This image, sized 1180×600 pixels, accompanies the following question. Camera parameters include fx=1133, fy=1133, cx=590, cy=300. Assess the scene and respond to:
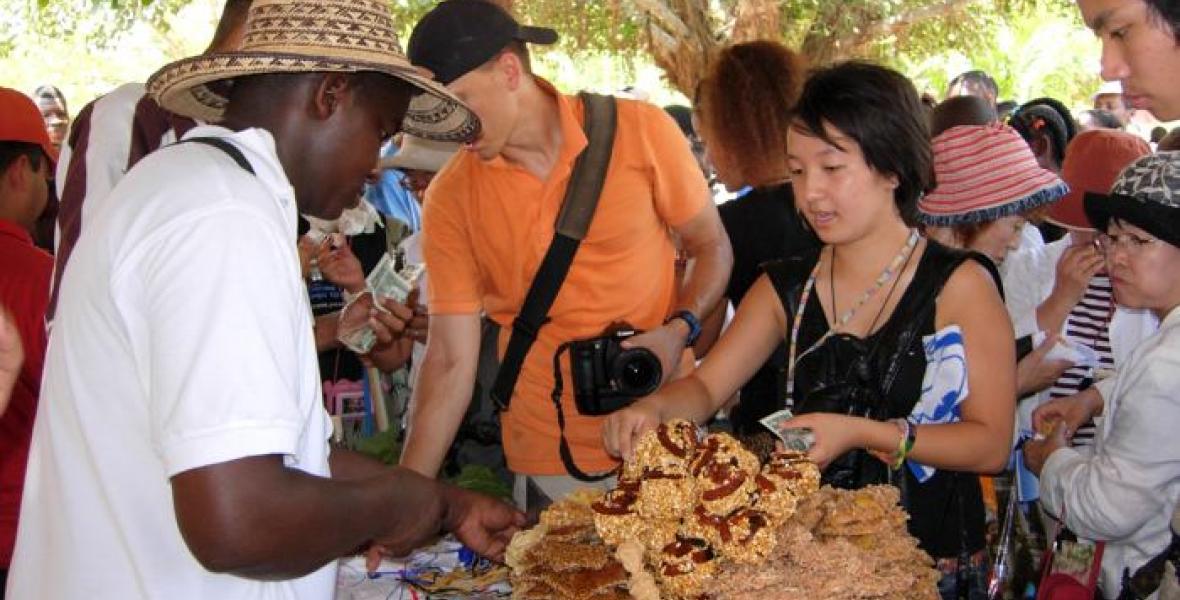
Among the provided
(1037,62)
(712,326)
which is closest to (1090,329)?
(712,326)

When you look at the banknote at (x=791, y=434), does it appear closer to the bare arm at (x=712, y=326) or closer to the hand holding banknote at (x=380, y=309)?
the bare arm at (x=712, y=326)

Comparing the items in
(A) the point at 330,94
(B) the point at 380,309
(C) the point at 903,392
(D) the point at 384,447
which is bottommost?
(D) the point at 384,447

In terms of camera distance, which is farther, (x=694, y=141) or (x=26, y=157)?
(x=694, y=141)

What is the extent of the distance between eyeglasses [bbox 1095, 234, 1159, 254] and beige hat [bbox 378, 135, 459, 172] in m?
3.05

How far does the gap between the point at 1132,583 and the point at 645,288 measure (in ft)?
4.84

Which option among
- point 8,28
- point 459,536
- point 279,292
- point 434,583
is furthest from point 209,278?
point 8,28

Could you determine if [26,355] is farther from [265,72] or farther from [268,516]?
[268,516]

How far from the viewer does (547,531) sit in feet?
7.10

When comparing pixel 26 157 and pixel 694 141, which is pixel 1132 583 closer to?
pixel 26 157

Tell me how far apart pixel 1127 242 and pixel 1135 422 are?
1.45 ft

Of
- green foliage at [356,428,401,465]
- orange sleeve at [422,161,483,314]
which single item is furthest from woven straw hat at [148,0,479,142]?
green foliage at [356,428,401,465]

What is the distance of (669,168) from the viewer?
10.8ft

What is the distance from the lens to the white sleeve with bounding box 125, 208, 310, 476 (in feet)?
4.46

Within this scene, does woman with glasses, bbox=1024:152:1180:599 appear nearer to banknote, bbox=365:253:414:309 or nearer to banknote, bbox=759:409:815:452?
banknote, bbox=759:409:815:452
